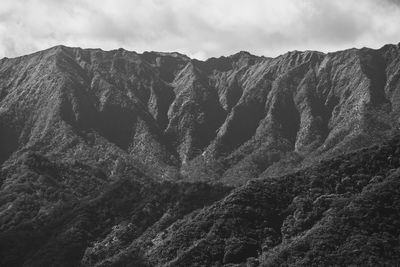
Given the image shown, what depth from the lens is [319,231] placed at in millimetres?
186625

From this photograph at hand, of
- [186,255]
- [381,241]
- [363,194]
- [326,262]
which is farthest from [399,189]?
[186,255]

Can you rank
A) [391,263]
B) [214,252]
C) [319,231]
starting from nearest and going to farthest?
[391,263], [319,231], [214,252]

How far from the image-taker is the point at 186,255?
199750 millimetres

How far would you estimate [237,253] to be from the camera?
196625mm

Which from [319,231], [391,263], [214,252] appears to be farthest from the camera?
[214,252]

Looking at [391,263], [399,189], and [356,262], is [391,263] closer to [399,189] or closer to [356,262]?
[356,262]

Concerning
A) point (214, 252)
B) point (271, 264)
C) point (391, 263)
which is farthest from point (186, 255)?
point (391, 263)

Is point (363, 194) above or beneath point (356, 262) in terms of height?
above

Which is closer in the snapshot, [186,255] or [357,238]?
[357,238]

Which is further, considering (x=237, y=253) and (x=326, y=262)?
(x=237, y=253)

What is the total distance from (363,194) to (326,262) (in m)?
31.8

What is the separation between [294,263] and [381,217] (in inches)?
1135

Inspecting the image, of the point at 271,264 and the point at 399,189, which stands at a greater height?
the point at 399,189

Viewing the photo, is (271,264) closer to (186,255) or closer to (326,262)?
(326,262)
